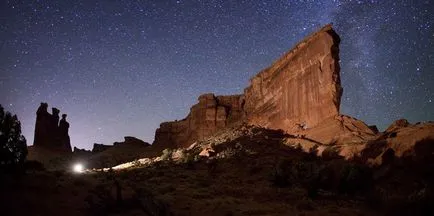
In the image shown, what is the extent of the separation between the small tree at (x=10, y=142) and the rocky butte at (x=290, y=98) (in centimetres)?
2521

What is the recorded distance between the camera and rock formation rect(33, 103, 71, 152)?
74.2m

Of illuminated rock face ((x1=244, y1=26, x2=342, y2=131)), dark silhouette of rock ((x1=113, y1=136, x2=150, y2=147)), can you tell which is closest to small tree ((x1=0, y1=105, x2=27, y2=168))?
illuminated rock face ((x1=244, y1=26, x2=342, y2=131))

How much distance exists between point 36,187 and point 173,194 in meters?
6.57

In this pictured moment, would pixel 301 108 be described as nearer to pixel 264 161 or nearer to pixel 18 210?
pixel 264 161

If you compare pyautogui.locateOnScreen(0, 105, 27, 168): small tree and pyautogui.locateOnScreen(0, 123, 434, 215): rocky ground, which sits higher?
pyautogui.locateOnScreen(0, 105, 27, 168): small tree

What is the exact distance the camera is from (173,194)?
56.9 ft

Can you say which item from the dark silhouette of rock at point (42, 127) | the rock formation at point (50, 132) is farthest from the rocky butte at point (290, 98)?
the dark silhouette of rock at point (42, 127)

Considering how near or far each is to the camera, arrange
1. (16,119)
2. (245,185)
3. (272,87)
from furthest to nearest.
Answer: (272,87), (245,185), (16,119)

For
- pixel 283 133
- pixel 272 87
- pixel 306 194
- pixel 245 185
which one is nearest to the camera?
pixel 306 194

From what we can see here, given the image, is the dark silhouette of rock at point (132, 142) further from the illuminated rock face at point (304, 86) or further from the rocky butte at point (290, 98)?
the illuminated rock face at point (304, 86)

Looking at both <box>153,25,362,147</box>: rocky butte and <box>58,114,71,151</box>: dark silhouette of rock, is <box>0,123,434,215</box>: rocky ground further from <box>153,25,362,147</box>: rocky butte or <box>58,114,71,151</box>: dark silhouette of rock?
<box>58,114,71,151</box>: dark silhouette of rock

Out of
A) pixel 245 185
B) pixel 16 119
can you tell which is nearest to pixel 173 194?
pixel 245 185

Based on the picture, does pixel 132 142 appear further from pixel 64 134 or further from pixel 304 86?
pixel 304 86

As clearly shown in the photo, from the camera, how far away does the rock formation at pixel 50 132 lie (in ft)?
243
